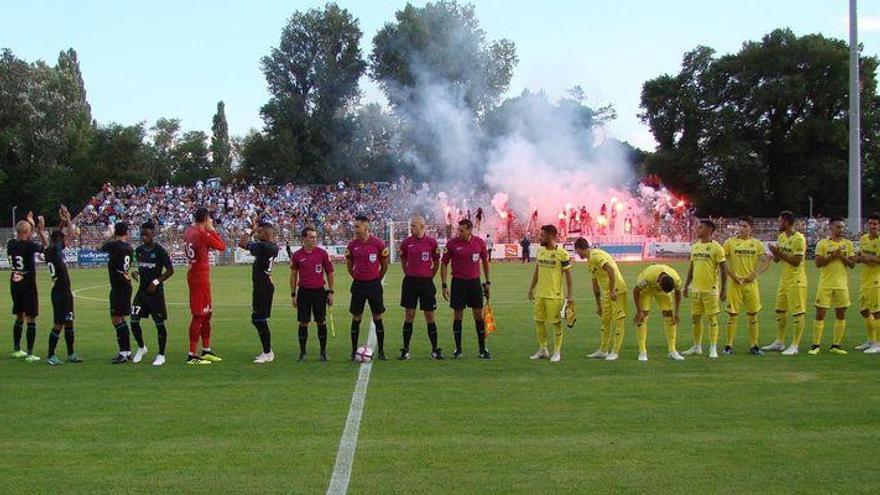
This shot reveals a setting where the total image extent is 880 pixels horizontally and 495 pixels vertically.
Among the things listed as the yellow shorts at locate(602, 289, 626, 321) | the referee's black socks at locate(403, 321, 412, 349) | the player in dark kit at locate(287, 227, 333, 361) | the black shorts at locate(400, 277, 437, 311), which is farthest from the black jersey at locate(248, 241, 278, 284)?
the yellow shorts at locate(602, 289, 626, 321)

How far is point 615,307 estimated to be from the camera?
12.4m

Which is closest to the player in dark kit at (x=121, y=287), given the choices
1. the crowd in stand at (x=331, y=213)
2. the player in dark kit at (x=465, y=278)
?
the player in dark kit at (x=465, y=278)

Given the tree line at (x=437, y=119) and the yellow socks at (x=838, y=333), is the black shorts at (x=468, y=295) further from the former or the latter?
the tree line at (x=437, y=119)

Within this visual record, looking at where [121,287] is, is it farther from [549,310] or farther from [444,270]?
[549,310]

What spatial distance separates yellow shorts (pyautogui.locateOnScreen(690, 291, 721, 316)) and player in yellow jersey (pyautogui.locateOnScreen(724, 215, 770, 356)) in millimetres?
496

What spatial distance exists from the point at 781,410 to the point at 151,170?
7752 cm

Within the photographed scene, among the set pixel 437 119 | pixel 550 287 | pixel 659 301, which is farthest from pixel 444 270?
pixel 437 119

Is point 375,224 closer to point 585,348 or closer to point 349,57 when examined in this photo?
point 349,57

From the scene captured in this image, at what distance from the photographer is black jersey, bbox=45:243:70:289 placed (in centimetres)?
1255

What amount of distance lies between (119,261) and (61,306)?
109 centimetres

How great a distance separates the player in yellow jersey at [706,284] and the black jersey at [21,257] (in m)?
9.75

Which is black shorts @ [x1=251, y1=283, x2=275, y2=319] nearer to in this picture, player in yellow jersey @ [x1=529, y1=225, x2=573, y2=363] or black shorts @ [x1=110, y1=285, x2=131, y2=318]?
black shorts @ [x1=110, y1=285, x2=131, y2=318]

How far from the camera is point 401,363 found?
39.7ft

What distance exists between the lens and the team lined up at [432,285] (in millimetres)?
12234
